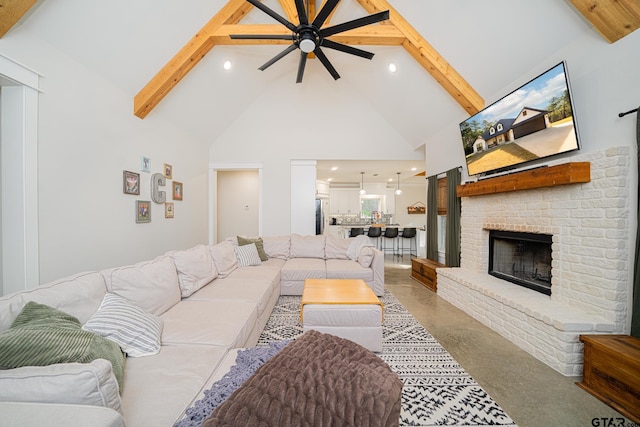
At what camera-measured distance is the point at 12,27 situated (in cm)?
198

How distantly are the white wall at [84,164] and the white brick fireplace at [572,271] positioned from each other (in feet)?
13.7

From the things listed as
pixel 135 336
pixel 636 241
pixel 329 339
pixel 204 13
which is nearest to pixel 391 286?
pixel 636 241

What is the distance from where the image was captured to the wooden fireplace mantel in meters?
2.11

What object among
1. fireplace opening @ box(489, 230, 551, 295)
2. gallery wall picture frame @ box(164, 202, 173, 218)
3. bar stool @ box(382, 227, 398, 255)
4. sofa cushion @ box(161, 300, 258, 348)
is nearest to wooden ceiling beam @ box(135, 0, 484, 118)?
gallery wall picture frame @ box(164, 202, 173, 218)

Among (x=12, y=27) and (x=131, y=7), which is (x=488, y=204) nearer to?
(x=131, y=7)

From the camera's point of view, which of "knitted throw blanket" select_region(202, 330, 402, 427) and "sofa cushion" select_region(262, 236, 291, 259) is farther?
"sofa cushion" select_region(262, 236, 291, 259)

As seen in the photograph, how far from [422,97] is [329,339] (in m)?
4.10

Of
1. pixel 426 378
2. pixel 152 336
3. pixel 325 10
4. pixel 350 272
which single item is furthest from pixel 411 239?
pixel 152 336

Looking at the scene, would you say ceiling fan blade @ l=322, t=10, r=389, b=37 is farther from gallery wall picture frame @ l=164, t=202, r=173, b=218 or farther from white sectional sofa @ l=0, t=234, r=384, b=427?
gallery wall picture frame @ l=164, t=202, r=173, b=218

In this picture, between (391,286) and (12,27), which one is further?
(391,286)

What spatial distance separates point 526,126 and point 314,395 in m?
3.01

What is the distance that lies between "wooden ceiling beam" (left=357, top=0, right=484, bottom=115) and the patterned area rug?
2908mm

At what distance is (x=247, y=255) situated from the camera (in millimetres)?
3906

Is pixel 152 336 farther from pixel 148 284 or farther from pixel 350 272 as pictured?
pixel 350 272
